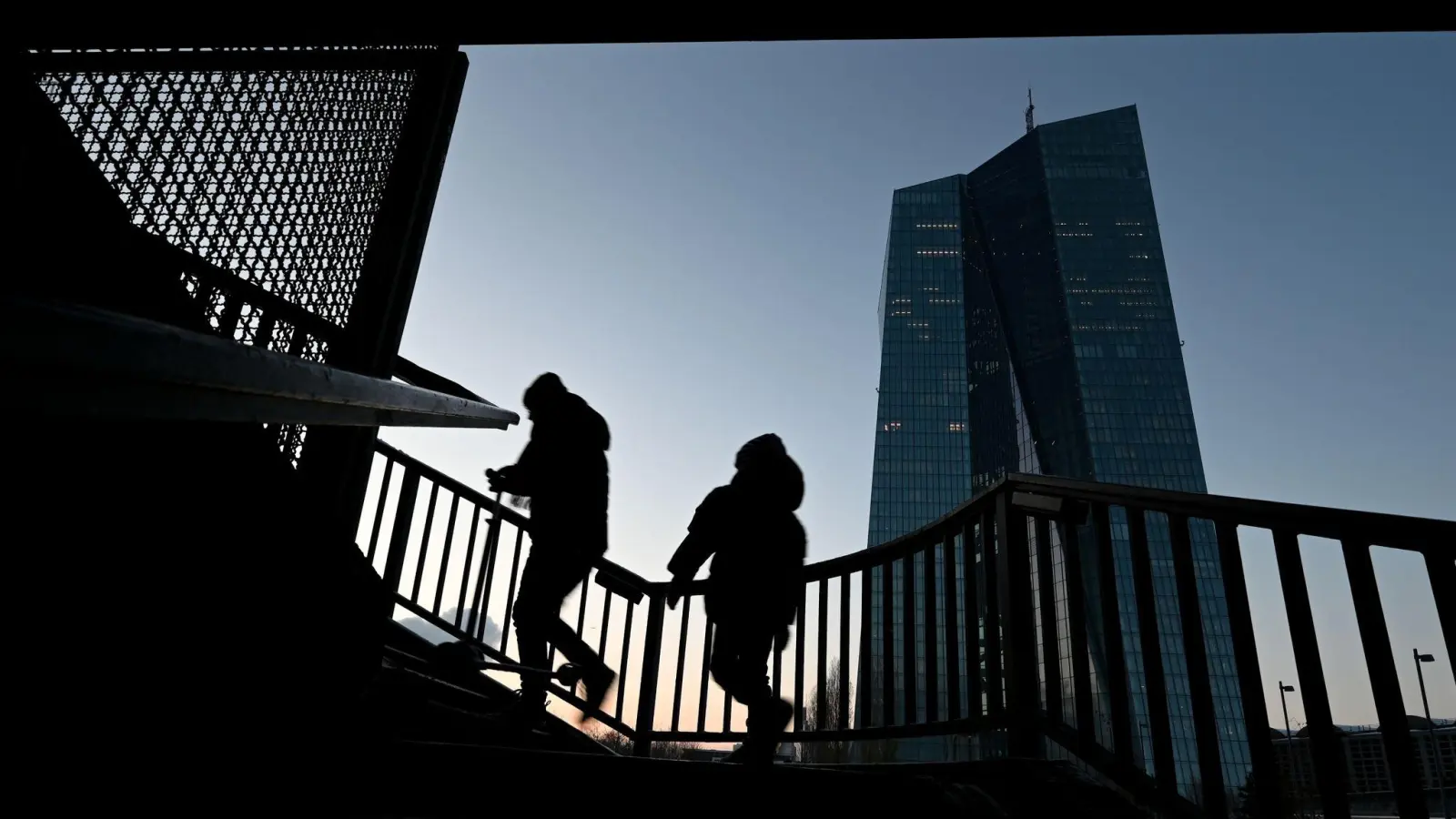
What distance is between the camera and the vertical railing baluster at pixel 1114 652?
252 centimetres


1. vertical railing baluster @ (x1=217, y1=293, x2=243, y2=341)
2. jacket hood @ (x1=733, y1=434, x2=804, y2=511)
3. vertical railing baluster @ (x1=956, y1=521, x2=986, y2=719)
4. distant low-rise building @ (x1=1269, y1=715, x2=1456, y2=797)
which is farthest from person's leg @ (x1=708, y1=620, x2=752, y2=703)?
distant low-rise building @ (x1=1269, y1=715, x2=1456, y2=797)

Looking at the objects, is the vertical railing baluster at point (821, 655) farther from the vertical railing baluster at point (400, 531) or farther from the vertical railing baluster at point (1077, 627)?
the vertical railing baluster at point (400, 531)

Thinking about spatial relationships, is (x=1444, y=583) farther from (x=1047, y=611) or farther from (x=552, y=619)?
(x=552, y=619)

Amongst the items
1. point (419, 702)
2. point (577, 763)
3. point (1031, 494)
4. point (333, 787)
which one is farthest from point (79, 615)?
point (1031, 494)

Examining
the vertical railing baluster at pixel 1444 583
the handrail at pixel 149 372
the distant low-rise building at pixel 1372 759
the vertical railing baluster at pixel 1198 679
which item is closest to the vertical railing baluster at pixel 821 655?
the vertical railing baluster at pixel 1198 679

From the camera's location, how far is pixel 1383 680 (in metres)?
1.95

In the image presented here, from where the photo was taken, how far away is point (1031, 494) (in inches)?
134

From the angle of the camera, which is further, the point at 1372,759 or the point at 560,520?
the point at 1372,759

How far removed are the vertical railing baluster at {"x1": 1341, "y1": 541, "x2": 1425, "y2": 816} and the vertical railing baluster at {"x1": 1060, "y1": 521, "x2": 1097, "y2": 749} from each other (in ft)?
2.92

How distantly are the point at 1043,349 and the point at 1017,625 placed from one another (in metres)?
107

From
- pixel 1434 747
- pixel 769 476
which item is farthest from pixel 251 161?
pixel 1434 747

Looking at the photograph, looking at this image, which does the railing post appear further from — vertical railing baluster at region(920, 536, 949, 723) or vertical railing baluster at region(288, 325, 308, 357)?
vertical railing baluster at region(288, 325, 308, 357)

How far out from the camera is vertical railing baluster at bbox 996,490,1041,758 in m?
3.16

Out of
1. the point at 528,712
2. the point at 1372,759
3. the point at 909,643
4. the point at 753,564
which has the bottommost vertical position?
the point at 1372,759
